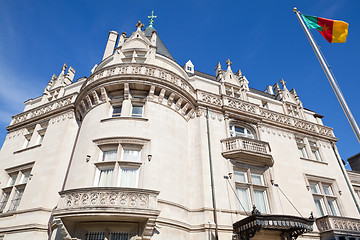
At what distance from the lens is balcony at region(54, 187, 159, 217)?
1142 centimetres

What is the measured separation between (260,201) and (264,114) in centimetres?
836

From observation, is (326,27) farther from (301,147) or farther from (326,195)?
(326,195)

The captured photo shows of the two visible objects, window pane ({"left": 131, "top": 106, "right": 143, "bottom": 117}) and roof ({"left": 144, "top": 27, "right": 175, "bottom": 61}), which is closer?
window pane ({"left": 131, "top": 106, "right": 143, "bottom": 117})

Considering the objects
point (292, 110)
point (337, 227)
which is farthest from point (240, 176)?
point (292, 110)

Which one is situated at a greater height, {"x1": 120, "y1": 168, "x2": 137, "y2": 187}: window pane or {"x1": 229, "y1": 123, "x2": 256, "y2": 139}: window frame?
{"x1": 229, "y1": 123, "x2": 256, "y2": 139}: window frame

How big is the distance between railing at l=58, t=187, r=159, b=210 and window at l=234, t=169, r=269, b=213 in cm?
678

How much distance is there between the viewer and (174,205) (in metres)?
13.7

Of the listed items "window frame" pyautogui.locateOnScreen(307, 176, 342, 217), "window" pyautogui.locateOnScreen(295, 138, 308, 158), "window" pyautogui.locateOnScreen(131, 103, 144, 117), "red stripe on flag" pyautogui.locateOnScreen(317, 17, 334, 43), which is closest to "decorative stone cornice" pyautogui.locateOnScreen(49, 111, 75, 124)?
"window" pyautogui.locateOnScreen(131, 103, 144, 117)

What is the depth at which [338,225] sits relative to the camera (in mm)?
16375

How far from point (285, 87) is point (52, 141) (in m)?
23.2

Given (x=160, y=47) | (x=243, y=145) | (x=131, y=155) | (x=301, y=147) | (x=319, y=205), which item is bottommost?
(x=319, y=205)

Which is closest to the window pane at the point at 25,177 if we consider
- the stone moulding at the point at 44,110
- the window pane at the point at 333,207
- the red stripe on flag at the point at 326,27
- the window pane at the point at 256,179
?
the stone moulding at the point at 44,110

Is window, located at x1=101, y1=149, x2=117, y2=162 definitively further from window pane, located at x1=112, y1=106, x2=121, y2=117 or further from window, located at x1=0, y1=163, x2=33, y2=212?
window, located at x1=0, y1=163, x2=33, y2=212

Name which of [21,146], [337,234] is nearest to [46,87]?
[21,146]
